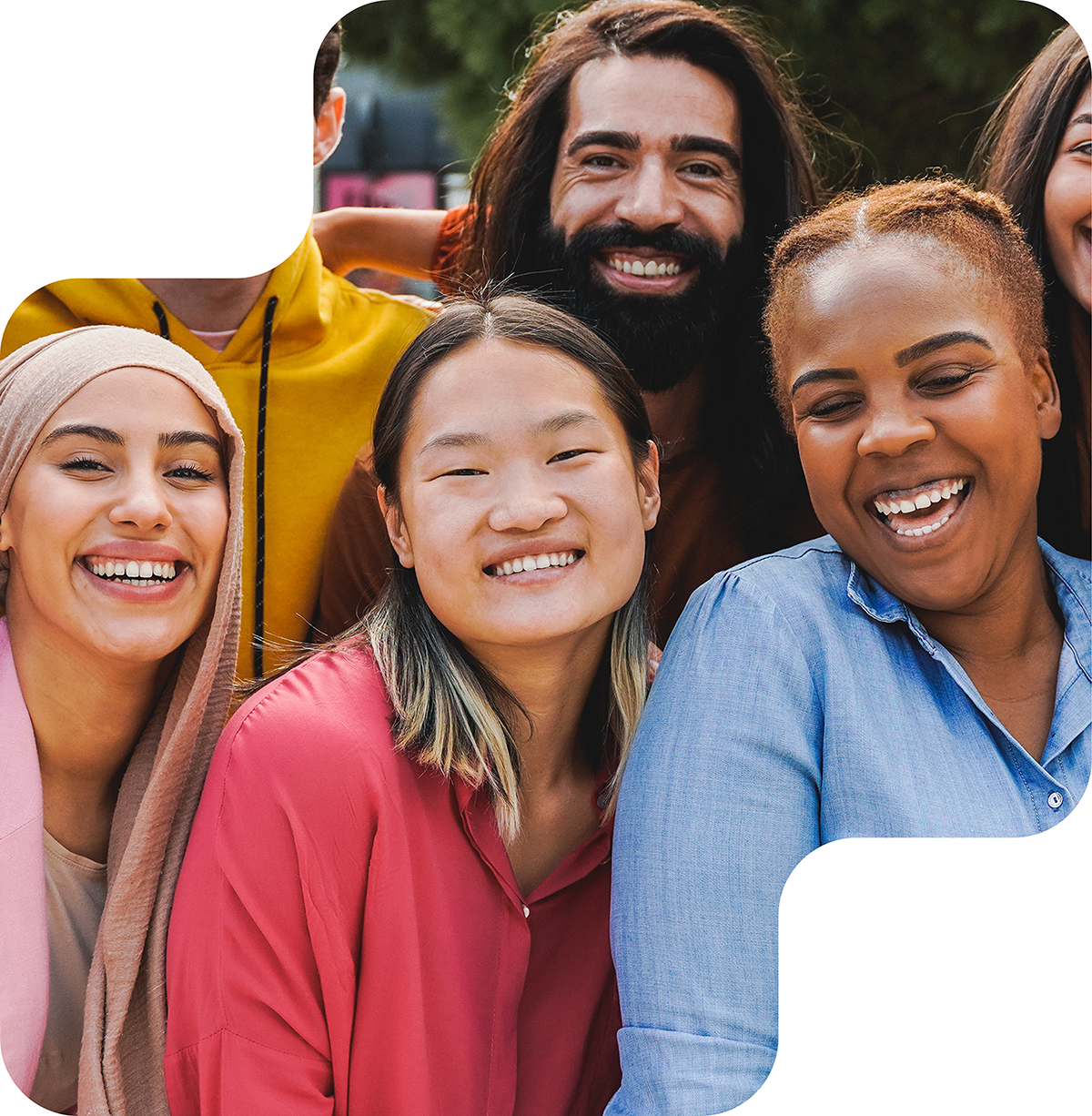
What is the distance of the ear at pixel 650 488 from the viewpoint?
1393 millimetres

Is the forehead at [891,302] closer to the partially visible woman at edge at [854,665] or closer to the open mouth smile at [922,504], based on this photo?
the partially visible woman at edge at [854,665]

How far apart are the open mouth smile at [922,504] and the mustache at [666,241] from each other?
372 mm

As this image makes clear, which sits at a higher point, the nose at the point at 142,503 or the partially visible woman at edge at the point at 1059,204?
the partially visible woman at edge at the point at 1059,204

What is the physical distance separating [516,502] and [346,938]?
495 millimetres

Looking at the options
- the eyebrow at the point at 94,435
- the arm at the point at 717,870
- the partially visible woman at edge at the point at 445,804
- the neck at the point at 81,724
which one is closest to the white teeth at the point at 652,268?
the partially visible woman at edge at the point at 445,804

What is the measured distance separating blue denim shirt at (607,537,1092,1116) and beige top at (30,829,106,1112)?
61 centimetres

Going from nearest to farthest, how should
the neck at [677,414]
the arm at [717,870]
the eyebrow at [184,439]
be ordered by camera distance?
the arm at [717,870], the eyebrow at [184,439], the neck at [677,414]

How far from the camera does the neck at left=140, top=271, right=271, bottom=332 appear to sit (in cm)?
134

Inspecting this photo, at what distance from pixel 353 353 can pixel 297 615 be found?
1.08 feet

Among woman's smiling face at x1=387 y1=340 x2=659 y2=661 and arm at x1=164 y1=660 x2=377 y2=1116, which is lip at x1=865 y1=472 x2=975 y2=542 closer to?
woman's smiling face at x1=387 y1=340 x2=659 y2=661

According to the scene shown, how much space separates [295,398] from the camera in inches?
56.2

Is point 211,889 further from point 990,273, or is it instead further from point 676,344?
point 990,273

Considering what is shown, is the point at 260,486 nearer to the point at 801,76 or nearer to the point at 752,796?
the point at 752,796

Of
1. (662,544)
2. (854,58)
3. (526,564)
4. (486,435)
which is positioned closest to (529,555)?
(526,564)
